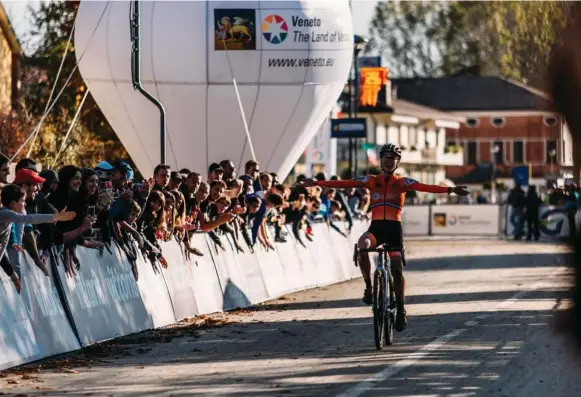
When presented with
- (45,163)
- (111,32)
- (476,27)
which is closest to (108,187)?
(111,32)

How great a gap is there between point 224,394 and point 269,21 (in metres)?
22.2

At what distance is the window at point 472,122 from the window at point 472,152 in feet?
4.96

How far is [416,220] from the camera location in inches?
2128

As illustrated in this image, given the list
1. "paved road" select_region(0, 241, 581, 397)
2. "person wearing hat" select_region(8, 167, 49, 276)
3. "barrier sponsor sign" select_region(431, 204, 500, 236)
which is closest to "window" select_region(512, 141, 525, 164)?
"barrier sponsor sign" select_region(431, 204, 500, 236)

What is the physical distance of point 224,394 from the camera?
10.3 metres

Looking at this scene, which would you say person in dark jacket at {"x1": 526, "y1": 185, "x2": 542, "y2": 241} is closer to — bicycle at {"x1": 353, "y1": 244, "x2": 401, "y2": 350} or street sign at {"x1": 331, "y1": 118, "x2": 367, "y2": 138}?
street sign at {"x1": 331, "y1": 118, "x2": 367, "y2": 138}

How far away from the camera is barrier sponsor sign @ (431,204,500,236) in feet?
174

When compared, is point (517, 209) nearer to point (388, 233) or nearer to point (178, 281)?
point (178, 281)

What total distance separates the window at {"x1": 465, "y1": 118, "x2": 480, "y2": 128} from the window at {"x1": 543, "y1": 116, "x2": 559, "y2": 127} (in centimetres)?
12600

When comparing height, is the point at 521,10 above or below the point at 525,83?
above

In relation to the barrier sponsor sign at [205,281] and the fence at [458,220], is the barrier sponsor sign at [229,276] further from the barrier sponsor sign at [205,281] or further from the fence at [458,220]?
the fence at [458,220]

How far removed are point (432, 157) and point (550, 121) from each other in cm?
11397

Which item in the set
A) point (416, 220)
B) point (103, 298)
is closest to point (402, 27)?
point (416, 220)

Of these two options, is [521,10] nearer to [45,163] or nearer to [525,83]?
[525,83]
